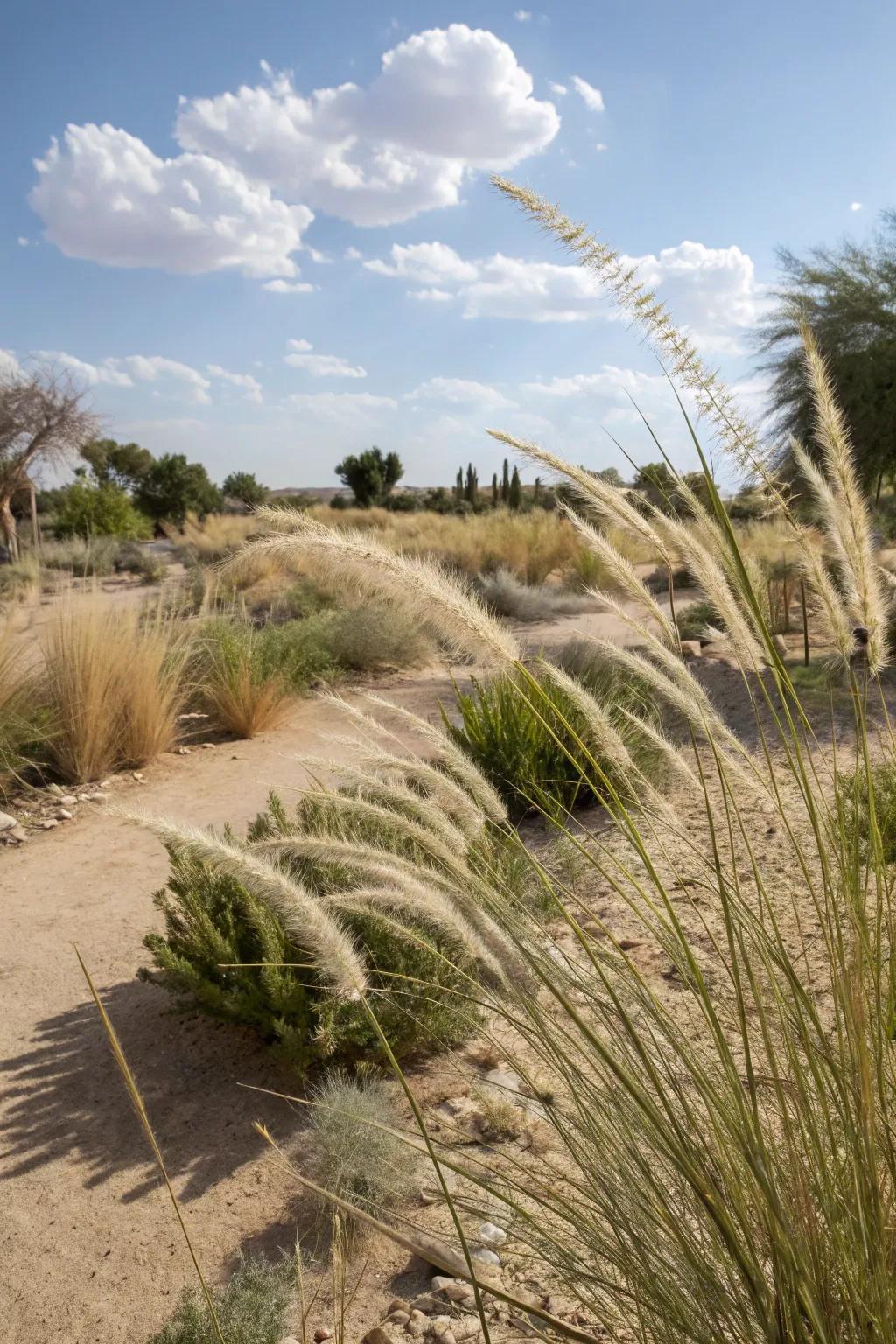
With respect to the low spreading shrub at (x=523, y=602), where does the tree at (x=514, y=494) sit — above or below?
above

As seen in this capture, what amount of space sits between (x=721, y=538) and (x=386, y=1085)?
7.35 feet

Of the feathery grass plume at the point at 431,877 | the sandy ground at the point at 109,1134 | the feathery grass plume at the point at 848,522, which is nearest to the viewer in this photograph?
the feathery grass plume at the point at 848,522

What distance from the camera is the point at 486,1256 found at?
2393mm

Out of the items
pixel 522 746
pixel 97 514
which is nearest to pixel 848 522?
pixel 522 746

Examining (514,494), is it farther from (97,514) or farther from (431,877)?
(431,877)

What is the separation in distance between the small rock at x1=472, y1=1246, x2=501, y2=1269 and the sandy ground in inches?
8.7

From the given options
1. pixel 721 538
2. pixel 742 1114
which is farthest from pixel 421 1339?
pixel 721 538

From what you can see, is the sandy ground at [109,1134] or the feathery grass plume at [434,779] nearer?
the feathery grass plume at [434,779]

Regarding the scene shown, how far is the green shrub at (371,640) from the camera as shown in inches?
420

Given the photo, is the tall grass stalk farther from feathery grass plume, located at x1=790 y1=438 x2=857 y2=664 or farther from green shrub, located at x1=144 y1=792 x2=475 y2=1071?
green shrub, located at x1=144 y1=792 x2=475 y2=1071

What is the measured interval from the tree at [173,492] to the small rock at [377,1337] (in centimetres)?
3841

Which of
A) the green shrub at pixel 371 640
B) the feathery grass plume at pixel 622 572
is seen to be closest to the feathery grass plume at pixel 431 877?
the feathery grass plume at pixel 622 572

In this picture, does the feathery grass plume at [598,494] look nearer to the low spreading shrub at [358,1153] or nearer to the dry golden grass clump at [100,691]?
the low spreading shrub at [358,1153]

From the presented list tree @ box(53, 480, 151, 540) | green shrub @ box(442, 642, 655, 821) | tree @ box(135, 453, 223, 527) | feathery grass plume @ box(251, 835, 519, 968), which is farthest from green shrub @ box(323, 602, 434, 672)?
tree @ box(135, 453, 223, 527)
